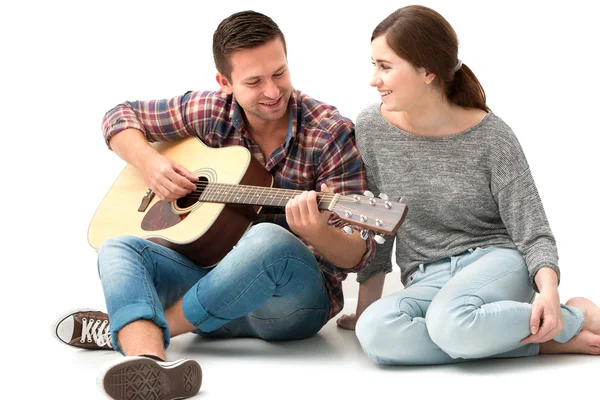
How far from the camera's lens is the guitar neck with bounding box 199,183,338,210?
2304mm

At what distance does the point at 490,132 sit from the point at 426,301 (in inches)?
19.6

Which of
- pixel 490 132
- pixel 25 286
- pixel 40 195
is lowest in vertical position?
pixel 25 286

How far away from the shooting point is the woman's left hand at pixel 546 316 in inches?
84.0

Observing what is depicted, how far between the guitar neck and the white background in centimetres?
114

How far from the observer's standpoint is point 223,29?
100.0 inches

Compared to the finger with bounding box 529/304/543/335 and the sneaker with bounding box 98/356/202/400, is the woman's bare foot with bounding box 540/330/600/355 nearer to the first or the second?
the finger with bounding box 529/304/543/335

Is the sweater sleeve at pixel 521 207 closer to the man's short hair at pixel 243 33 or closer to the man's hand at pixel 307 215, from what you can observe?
the man's hand at pixel 307 215

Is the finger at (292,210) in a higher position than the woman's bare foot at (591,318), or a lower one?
higher

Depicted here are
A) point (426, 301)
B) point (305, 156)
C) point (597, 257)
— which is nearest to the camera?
point (426, 301)

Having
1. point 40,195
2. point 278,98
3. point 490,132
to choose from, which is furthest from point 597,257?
point 40,195

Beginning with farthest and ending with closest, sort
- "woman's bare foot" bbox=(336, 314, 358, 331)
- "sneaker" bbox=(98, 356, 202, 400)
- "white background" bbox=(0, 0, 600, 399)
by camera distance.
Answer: "white background" bbox=(0, 0, 600, 399) → "woman's bare foot" bbox=(336, 314, 358, 331) → "sneaker" bbox=(98, 356, 202, 400)

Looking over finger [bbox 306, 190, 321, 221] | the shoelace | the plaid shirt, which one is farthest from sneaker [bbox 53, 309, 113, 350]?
finger [bbox 306, 190, 321, 221]

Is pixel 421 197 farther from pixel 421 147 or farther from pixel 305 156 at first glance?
pixel 305 156

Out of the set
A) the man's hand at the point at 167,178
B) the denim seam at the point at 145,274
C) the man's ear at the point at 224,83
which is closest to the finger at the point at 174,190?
the man's hand at the point at 167,178
